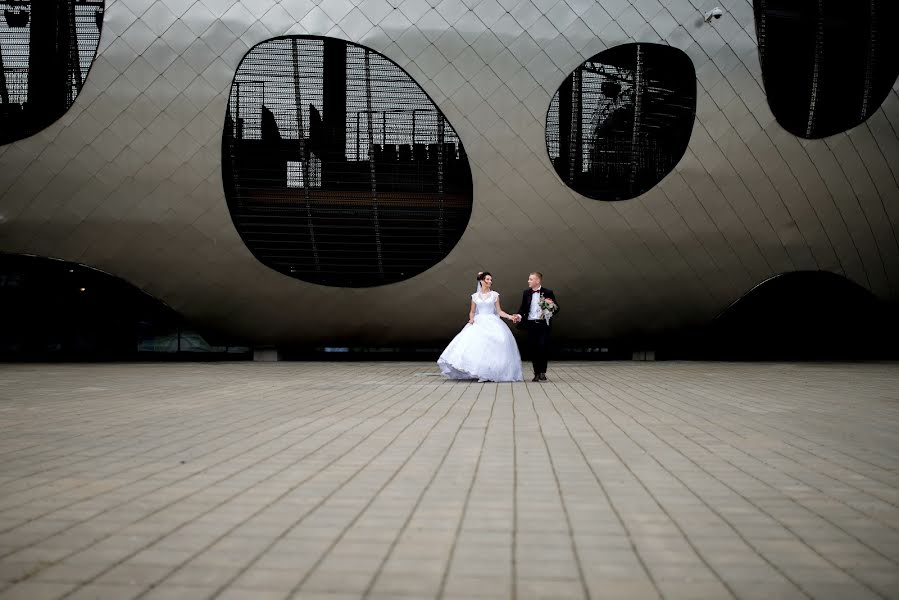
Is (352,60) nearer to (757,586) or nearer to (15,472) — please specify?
(15,472)

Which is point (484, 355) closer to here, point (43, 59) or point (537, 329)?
point (537, 329)

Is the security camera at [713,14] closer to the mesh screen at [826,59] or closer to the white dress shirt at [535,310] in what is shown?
the mesh screen at [826,59]

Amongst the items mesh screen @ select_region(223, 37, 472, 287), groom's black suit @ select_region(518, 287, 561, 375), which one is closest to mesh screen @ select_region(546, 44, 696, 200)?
mesh screen @ select_region(223, 37, 472, 287)

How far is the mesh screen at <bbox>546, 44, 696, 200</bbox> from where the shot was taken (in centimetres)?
1487

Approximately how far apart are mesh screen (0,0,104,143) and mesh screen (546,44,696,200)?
836 centimetres

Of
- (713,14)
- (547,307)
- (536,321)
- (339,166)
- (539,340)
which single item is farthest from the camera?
(339,166)

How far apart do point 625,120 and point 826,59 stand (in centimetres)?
392

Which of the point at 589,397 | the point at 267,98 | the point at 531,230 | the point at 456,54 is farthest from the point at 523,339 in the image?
the point at 589,397

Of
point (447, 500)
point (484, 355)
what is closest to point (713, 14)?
point (484, 355)

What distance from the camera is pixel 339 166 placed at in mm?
14961

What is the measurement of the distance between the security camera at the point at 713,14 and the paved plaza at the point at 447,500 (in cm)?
901

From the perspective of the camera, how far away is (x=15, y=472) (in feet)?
14.6

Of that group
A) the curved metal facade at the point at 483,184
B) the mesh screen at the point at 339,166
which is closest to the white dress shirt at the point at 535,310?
the curved metal facade at the point at 483,184

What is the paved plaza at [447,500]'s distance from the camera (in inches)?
106
